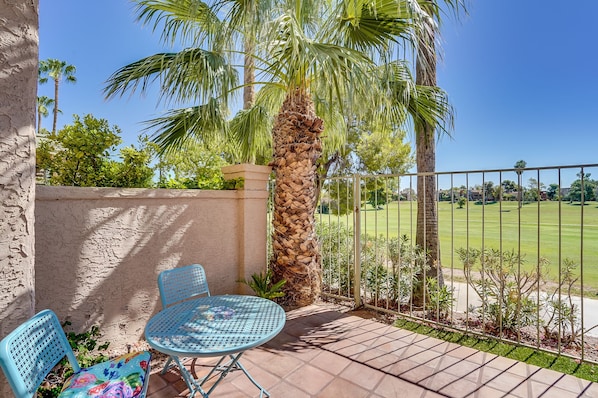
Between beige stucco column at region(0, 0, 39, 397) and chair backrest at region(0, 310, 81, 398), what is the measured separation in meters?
0.24

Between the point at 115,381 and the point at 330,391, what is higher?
the point at 115,381

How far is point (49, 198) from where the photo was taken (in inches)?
111

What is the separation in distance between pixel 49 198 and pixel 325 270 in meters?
4.17

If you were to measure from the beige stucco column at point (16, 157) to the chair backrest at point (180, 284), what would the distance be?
0.93 meters

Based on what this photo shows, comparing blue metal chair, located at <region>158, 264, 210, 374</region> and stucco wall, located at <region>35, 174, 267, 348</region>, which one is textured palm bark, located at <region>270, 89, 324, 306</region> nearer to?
stucco wall, located at <region>35, 174, 267, 348</region>

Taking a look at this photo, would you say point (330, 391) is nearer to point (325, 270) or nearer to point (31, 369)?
point (31, 369)

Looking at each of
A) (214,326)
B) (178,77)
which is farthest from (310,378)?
(178,77)

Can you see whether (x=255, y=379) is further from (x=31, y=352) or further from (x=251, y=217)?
(x=251, y=217)

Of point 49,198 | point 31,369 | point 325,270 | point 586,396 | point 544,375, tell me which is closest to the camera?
point 31,369

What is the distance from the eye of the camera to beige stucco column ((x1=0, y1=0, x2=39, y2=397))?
5.72 feet

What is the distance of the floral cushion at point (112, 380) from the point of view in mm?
1690

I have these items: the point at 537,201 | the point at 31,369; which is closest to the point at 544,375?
the point at 537,201

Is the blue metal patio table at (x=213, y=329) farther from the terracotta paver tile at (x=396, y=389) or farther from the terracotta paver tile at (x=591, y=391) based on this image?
the terracotta paver tile at (x=591, y=391)

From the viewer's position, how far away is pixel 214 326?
2.14 metres
